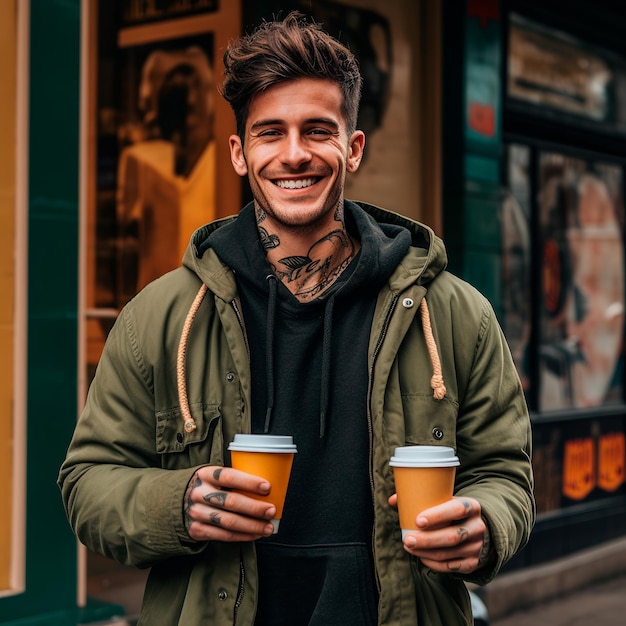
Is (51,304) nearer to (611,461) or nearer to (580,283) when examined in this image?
(580,283)

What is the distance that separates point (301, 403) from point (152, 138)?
4.11 metres

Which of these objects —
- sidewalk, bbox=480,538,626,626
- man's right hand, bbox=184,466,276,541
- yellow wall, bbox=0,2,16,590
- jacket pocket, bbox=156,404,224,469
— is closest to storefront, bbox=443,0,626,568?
sidewalk, bbox=480,538,626,626

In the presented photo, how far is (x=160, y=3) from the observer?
622 centimetres

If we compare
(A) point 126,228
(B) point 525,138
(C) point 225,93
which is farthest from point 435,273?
(B) point 525,138

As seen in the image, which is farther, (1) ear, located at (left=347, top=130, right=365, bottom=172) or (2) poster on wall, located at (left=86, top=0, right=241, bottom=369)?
(2) poster on wall, located at (left=86, top=0, right=241, bottom=369)

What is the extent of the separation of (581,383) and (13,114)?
5662 millimetres

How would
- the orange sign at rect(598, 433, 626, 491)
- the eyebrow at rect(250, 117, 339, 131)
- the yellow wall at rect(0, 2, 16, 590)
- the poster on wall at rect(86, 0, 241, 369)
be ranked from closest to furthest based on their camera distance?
the eyebrow at rect(250, 117, 339, 131)
the yellow wall at rect(0, 2, 16, 590)
the poster on wall at rect(86, 0, 241, 369)
the orange sign at rect(598, 433, 626, 491)

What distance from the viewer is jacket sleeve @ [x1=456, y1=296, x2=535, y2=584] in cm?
244

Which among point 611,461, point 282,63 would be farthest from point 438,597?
point 611,461

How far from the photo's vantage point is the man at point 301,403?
2318 millimetres

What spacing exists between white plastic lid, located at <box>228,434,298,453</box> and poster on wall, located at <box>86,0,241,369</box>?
150 inches

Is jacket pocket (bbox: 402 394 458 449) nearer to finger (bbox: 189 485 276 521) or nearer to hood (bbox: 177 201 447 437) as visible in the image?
hood (bbox: 177 201 447 437)

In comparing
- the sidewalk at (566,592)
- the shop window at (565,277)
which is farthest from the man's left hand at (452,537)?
the shop window at (565,277)

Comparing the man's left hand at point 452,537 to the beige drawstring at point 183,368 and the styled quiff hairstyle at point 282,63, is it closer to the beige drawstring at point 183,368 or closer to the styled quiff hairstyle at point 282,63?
the beige drawstring at point 183,368
